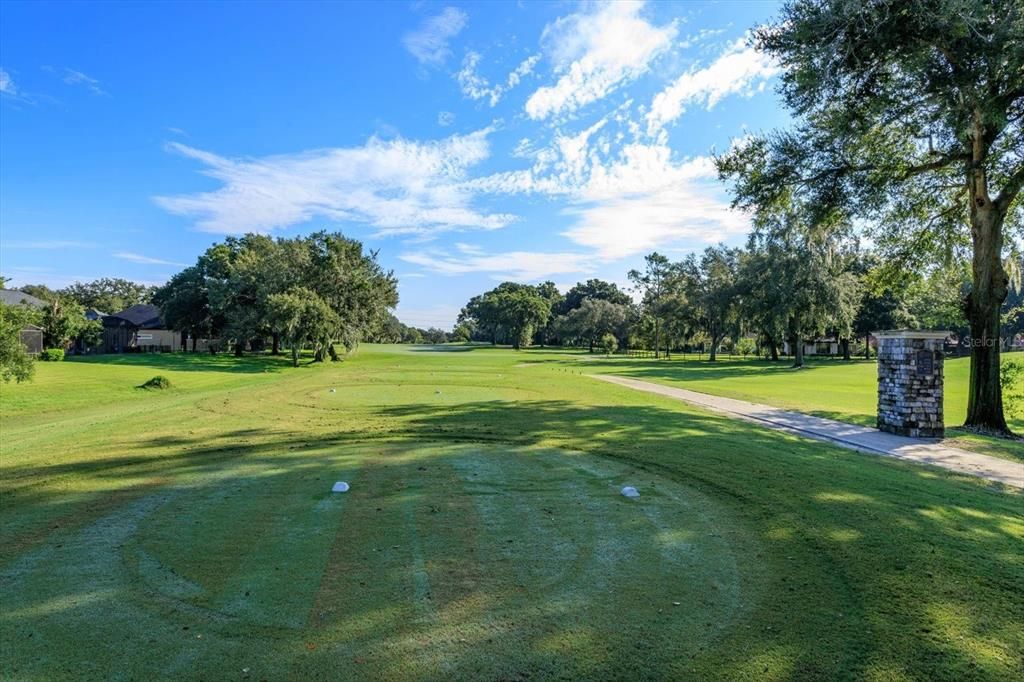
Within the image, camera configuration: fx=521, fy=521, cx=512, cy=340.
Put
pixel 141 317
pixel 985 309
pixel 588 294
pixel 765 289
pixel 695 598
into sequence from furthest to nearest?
pixel 588 294 → pixel 141 317 → pixel 765 289 → pixel 985 309 → pixel 695 598

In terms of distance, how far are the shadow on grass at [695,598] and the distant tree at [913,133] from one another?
810 centimetres

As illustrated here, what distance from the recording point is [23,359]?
13.4 m

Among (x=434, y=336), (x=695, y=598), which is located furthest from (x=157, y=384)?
(x=434, y=336)

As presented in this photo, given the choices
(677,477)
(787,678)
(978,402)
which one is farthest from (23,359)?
(978,402)

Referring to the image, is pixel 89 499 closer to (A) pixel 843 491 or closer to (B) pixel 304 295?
A: (A) pixel 843 491

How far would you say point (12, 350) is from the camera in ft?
43.2

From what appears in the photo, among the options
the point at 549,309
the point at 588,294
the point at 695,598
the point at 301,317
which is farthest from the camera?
the point at 588,294

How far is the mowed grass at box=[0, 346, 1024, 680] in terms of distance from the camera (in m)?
2.77

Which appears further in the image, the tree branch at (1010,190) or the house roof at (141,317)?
the house roof at (141,317)

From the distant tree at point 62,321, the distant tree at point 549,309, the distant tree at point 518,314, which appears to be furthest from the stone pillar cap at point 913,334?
the distant tree at point 549,309

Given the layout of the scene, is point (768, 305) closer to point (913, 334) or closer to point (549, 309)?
point (913, 334)

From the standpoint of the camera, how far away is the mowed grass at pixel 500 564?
2770 millimetres

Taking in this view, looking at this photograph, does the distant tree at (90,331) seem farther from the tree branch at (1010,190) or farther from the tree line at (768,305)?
the tree branch at (1010,190)

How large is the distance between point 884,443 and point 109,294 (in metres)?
108
